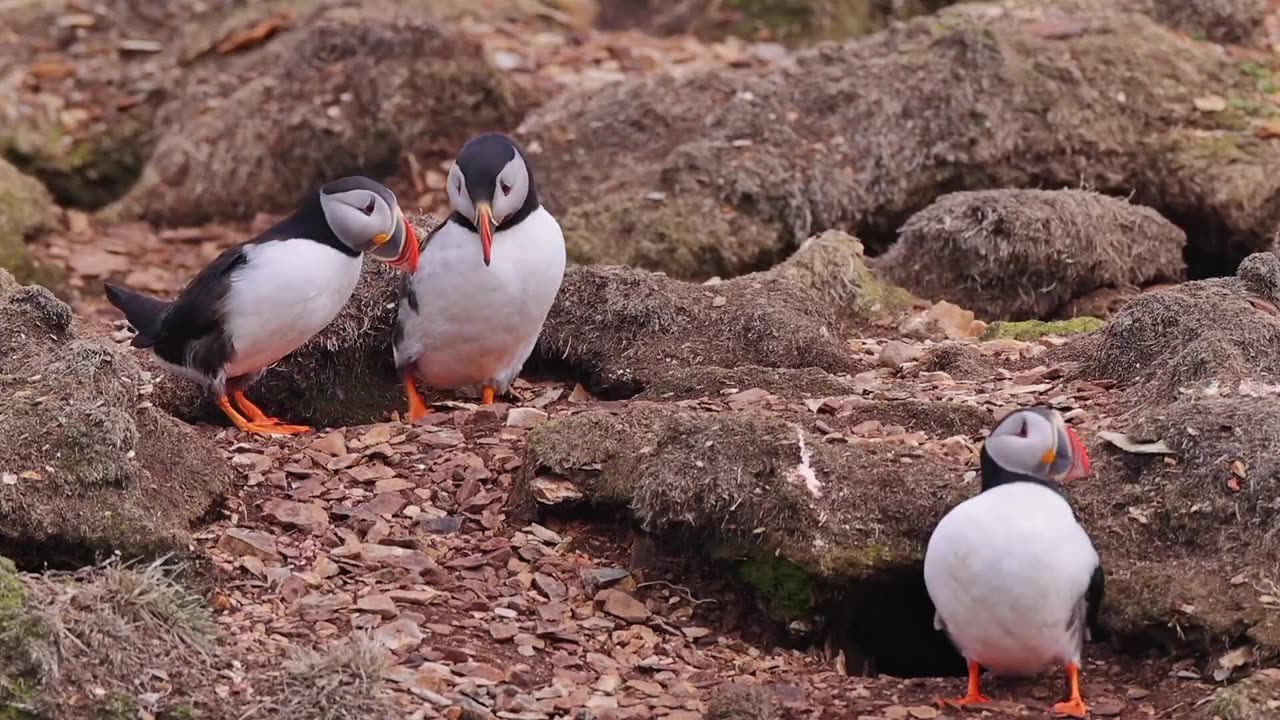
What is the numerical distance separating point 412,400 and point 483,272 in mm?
580

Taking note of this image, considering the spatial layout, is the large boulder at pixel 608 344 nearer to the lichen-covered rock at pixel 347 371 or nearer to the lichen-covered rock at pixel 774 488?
the lichen-covered rock at pixel 347 371

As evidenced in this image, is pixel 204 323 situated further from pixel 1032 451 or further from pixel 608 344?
pixel 1032 451

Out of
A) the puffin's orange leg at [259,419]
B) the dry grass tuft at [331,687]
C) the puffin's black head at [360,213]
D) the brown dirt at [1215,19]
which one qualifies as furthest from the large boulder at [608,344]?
the brown dirt at [1215,19]

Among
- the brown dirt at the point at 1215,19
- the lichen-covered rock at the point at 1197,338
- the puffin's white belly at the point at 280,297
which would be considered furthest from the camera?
the brown dirt at the point at 1215,19

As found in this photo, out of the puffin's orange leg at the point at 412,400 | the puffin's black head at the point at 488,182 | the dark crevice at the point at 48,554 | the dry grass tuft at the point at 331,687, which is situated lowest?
the puffin's orange leg at the point at 412,400

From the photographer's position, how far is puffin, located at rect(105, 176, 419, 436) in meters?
6.32

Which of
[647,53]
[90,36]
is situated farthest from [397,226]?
[90,36]

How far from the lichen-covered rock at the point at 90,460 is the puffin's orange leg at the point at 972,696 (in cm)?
202

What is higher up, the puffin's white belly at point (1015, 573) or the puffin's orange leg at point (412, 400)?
the puffin's white belly at point (1015, 573)

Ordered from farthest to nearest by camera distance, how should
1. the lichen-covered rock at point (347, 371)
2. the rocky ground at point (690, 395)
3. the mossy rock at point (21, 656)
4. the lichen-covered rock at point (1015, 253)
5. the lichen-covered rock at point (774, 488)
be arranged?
1. the lichen-covered rock at point (1015, 253)
2. the lichen-covered rock at point (347, 371)
3. the lichen-covered rock at point (774, 488)
4. the rocky ground at point (690, 395)
5. the mossy rock at point (21, 656)

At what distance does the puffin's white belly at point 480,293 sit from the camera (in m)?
6.53

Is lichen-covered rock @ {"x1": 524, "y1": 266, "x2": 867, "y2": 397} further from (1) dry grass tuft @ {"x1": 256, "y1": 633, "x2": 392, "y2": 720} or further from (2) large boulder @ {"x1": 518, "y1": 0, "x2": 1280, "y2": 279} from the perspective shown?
(1) dry grass tuft @ {"x1": 256, "y1": 633, "x2": 392, "y2": 720}

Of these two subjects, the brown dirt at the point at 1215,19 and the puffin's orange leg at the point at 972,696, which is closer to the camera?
the puffin's orange leg at the point at 972,696

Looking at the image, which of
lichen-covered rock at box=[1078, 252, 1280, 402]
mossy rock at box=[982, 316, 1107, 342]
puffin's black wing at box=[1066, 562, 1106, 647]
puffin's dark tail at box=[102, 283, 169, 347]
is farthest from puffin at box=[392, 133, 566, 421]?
puffin's black wing at box=[1066, 562, 1106, 647]
